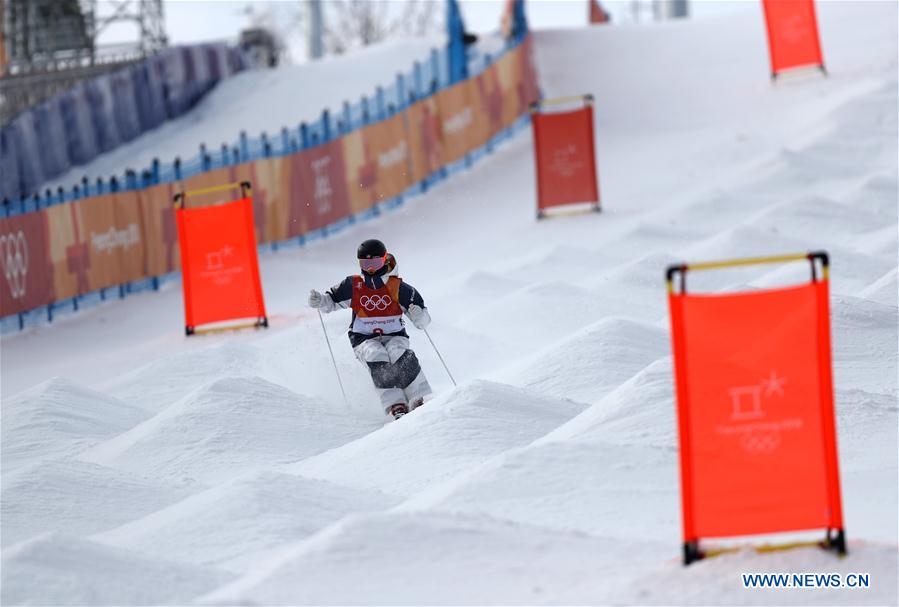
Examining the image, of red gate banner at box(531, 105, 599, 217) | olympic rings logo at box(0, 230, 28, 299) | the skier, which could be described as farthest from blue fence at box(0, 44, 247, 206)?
the skier

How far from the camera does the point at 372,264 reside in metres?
10.4

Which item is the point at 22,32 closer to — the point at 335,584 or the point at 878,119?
the point at 878,119

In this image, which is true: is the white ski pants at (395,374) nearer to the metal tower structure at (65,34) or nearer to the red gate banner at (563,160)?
the red gate banner at (563,160)

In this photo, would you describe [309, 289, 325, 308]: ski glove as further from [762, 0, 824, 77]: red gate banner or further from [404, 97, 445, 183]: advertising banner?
[762, 0, 824, 77]: red gate banner

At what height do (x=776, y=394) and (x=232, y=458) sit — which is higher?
(x=776, y=394)

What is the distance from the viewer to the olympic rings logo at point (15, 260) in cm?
1623

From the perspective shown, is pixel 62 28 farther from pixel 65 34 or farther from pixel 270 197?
pixel 270 197

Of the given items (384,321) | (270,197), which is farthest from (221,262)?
(270,197)

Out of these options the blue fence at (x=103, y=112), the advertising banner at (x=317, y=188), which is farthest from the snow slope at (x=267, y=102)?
the advertising banner at (x=317, y=188)

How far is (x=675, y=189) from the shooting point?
898 inches

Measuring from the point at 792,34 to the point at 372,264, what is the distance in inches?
766

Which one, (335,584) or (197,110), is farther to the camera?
(197,110)

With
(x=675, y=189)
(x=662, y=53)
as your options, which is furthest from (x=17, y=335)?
(x=662, y=53)

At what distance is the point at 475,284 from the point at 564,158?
19.6 ft
